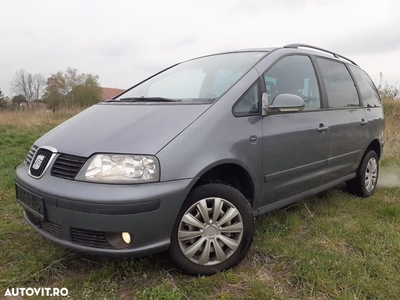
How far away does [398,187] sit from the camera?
4.38 meters

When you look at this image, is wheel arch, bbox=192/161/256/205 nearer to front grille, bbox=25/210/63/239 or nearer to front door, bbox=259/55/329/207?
front door, bbox=259/55/329/207

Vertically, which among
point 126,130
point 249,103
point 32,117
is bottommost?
point 32,117

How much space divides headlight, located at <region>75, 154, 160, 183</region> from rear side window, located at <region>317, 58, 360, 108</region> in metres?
2.11

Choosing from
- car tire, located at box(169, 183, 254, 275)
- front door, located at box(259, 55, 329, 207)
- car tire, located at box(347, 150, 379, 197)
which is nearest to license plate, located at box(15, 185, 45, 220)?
car tire, located at box(169, 183, 254, 275)

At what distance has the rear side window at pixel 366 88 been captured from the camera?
399cm

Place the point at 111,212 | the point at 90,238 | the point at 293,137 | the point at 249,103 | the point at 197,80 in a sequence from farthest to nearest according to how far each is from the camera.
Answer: the point at 197,80
the point at 293,137
the point at 249,103
the point at 90,238
the point at 111,212

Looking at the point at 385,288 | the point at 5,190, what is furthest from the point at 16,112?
the point at 385,288

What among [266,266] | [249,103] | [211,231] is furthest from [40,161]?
[266,266]

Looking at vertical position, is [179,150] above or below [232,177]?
above

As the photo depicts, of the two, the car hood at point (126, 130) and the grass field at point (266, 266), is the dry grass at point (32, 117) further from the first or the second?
the car hood at point (126, 130)

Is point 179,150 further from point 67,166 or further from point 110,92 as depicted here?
point 110,92

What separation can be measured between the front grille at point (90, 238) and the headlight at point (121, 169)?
0.99ft

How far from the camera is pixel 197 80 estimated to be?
2924 millimetres

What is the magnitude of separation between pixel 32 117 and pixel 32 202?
1042 cm
